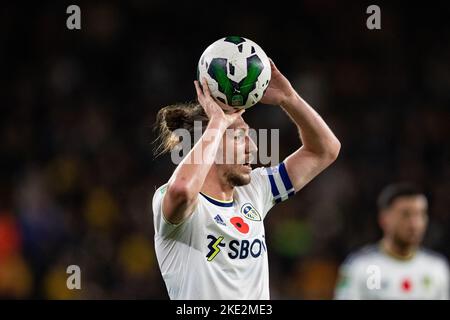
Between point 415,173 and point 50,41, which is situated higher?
point 50,41

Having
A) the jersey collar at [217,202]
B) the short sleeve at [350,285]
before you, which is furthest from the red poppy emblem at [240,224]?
the short sleeve at [350,285]

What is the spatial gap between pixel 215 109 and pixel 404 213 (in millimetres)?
2662

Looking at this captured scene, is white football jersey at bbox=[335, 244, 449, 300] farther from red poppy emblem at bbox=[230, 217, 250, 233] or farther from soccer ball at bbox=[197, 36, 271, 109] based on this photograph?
soccer ball at bbox=[197, 36, 271, 109]

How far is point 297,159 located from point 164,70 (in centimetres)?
756

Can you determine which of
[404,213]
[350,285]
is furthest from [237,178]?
[404,213]

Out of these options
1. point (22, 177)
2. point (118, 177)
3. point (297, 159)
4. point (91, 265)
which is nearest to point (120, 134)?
point (118, 177)

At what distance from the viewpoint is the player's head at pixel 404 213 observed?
6746 millimetres

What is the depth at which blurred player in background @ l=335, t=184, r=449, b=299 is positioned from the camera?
6.73 m

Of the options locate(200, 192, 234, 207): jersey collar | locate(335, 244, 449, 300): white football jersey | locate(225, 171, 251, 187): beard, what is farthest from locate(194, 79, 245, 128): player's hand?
locate(335, 244, 449, 300): white football jersey

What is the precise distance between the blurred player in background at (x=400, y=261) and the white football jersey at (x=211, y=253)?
1.89 m

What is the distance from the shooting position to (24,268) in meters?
9.77

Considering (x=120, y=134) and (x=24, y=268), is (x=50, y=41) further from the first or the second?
(x=24, y=268)

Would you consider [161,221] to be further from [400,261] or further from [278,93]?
[400,261]

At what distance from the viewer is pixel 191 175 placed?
4.36 metres
